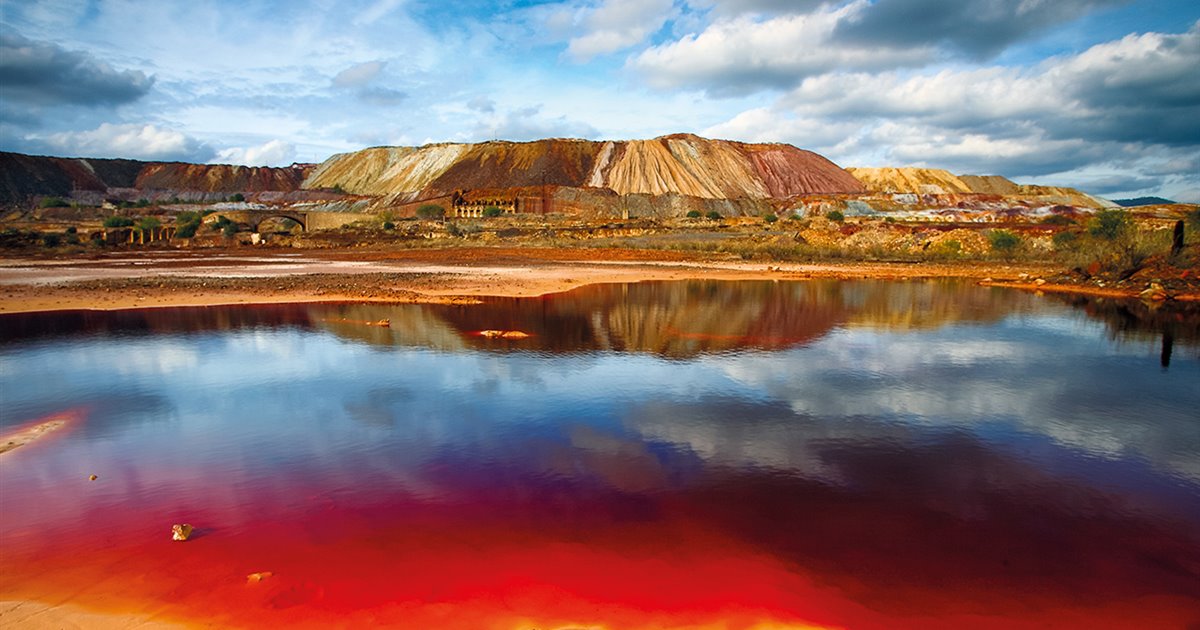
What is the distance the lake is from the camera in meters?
5.49

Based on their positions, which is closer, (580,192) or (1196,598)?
(1196,598)

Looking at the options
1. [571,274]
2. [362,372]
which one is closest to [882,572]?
[362,372]

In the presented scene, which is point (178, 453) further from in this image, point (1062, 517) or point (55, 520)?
point (1062, 517)

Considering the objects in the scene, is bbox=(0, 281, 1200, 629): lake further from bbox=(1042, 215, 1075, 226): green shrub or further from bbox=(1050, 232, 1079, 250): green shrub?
bbox=(1042, 215, 1075, 226): green shrub

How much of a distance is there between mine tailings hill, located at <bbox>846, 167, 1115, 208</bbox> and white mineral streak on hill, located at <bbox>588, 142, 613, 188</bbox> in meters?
56.0

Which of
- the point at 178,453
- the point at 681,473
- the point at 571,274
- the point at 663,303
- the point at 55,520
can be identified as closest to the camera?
the point at 55,520

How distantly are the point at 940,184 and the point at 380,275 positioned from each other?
5457 inches

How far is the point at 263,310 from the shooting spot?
21.4m

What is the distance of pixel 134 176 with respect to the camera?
15175 centimetres

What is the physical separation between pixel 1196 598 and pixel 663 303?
1905cm

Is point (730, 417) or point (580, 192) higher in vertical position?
point (580, 192)

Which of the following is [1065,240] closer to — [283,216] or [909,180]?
[283,216]

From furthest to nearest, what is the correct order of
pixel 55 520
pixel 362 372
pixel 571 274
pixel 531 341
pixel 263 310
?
pixel 571 274 < pixel 263 310 < pixel 531 341 < pixel 362 372 < pixel 55 520

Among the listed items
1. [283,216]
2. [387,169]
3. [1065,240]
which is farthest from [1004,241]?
[387,169]
